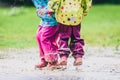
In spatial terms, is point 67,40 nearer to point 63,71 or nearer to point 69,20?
point 69,20

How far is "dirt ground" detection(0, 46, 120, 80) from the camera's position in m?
8.17

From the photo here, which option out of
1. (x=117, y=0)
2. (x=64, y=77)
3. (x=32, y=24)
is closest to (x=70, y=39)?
(x=64, y=77)

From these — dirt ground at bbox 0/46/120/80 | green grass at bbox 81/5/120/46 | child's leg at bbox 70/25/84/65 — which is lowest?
green grass at bbox 81/5/120/46

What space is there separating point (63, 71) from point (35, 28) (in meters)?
8.51

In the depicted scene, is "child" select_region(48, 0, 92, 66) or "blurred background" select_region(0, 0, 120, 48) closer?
"child" select_region(48, 0, 92, 66)

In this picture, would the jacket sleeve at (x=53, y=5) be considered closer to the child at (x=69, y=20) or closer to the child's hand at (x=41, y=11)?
the child at (x=69, y=20)

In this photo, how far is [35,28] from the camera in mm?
17078

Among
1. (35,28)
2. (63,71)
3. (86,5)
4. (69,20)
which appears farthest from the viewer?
(35,28)

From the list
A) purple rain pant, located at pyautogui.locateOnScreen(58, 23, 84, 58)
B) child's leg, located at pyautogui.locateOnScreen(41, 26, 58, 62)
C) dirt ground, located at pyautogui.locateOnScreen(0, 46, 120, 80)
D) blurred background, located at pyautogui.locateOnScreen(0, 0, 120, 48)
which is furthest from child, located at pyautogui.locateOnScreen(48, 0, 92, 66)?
blurred background, located at pyautogui.locateOnScreen(0, 0, 120, 48)

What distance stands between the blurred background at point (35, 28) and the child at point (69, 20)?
139 inches

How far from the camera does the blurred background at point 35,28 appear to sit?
13422 millimetres

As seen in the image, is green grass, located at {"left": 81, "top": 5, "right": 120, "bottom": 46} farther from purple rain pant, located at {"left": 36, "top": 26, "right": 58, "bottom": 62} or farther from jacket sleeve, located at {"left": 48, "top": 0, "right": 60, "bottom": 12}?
jacket sleeve, located at {"left": 48, "top": 0, "right": 60, "bottom": 12}

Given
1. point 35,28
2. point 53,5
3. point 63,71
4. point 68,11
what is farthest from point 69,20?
point 35,28

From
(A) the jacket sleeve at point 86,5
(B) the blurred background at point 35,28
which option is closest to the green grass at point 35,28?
(B) the blurred background at point 35,28
